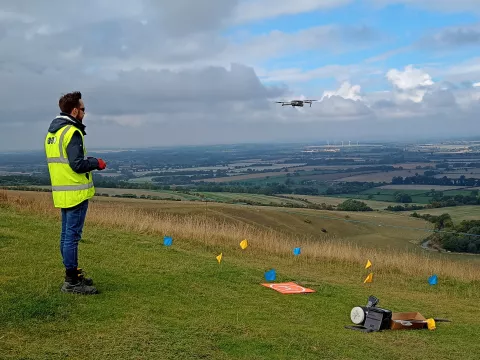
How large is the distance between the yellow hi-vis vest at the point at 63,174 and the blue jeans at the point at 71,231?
13 centimetres

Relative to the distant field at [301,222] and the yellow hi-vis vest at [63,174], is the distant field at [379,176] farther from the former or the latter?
the yellow hi-vis vest at [63,174]

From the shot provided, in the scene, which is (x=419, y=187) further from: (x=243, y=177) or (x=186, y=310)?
(x=186, y=310)

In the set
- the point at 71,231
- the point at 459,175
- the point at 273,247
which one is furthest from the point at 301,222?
the point at 459,175

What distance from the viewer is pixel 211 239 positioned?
13.6m

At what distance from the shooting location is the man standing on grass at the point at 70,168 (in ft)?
20.1

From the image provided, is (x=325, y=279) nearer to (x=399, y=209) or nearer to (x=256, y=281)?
(x=256, y=281)

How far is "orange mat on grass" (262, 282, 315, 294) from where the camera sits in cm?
859

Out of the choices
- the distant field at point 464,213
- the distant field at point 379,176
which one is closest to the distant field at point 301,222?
the distant field at point 464,213

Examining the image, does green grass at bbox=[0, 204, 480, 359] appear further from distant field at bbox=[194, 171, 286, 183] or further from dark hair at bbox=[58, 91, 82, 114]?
distant field at bbox=[194, 171, 286, 183]

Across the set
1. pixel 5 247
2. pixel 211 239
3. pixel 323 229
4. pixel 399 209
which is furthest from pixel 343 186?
pixel 5 247

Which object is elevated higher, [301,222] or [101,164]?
[101,164]

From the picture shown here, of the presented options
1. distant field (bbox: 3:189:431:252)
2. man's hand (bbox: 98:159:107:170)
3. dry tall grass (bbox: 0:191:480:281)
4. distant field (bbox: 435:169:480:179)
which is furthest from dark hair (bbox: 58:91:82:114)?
distant field (bbox: 435:169:480:179)

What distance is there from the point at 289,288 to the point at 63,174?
4341 millimetres

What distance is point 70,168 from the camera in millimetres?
6172
